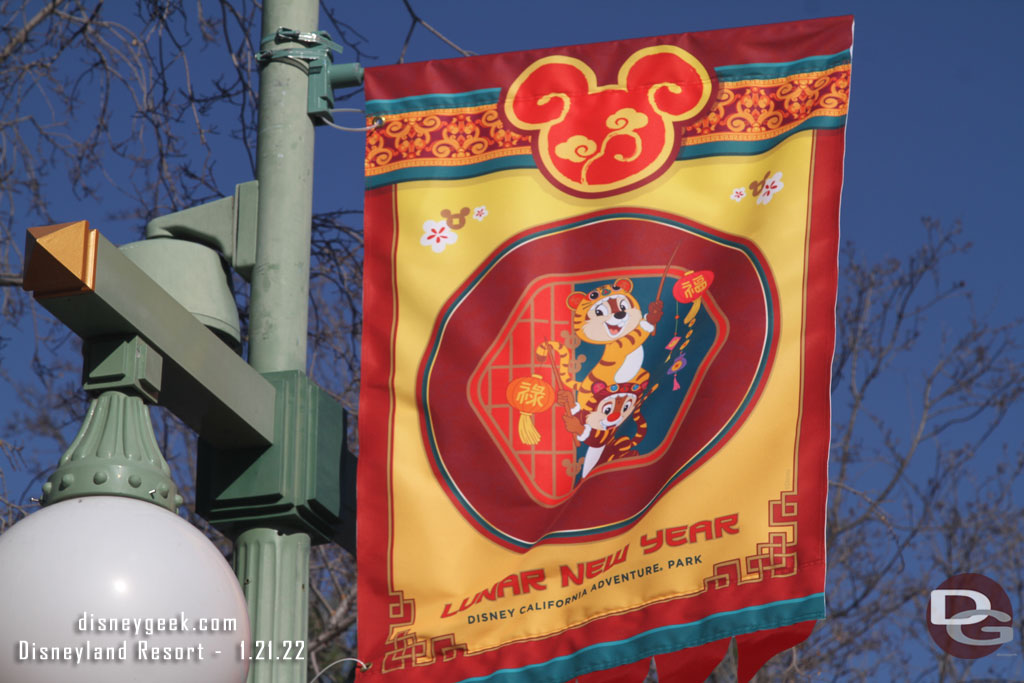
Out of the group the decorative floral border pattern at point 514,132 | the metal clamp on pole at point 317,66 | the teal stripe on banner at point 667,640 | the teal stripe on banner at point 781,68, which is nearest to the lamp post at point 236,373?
the metal clamp on pole at point 317,66

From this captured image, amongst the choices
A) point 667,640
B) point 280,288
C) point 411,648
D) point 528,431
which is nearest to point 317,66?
point 280,288

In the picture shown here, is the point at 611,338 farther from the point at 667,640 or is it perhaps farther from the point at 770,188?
the point at 667,640

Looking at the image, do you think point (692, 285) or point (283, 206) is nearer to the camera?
point (283, 206)

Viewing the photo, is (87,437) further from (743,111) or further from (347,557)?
(347,557)

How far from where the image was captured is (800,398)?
148 inches

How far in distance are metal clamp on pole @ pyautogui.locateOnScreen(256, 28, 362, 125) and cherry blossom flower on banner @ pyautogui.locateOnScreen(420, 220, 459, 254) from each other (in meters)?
0.39

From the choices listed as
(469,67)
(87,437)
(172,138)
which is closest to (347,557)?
(172,138)

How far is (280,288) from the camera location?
12.2 ft

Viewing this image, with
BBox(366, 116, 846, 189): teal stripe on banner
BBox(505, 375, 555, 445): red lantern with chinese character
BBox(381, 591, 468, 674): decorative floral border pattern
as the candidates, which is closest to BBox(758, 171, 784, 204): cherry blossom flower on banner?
BBox(366, 116, 846, 189): teal stripe on banner

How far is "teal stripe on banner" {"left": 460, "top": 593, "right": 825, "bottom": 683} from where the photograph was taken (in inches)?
139

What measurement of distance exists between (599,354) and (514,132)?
72cm

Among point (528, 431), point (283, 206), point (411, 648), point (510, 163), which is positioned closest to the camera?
point (411, 648)

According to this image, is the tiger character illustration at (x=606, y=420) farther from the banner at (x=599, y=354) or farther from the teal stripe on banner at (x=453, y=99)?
the teal stripe on banner at (x=453, y=99)

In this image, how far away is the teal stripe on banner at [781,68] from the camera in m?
4.19
